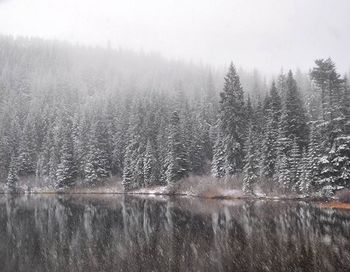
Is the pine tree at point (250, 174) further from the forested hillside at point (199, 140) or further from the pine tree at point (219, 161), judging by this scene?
the pine tree at point (219, 161)

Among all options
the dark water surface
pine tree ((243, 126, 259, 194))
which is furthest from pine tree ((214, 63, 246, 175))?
the dark water surface

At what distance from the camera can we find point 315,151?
A: 49.5 m

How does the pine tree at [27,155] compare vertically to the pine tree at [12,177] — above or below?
above

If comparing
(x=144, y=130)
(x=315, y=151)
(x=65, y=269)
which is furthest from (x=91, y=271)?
(x=144, y=130)

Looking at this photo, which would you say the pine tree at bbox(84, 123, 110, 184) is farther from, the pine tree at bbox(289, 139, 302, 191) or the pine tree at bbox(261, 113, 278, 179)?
the pine tree at bbox(289, 139, 302, 191)

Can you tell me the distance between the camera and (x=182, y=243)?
22.5m

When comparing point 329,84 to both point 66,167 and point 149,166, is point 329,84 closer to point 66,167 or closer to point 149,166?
point 149,166

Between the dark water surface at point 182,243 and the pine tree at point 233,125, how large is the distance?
2776 cm

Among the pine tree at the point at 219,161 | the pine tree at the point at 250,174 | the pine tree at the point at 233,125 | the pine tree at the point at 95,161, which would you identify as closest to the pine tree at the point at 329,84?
the pine tree at the point at 250,174

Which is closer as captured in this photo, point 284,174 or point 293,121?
point 284,174

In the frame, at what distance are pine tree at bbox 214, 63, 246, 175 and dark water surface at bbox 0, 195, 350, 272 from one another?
27.8 metres

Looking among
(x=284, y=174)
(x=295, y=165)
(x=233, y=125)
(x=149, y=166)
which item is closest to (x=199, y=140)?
(x=149, y=166)

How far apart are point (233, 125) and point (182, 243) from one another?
45154 mm

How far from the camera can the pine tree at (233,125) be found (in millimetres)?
63375
